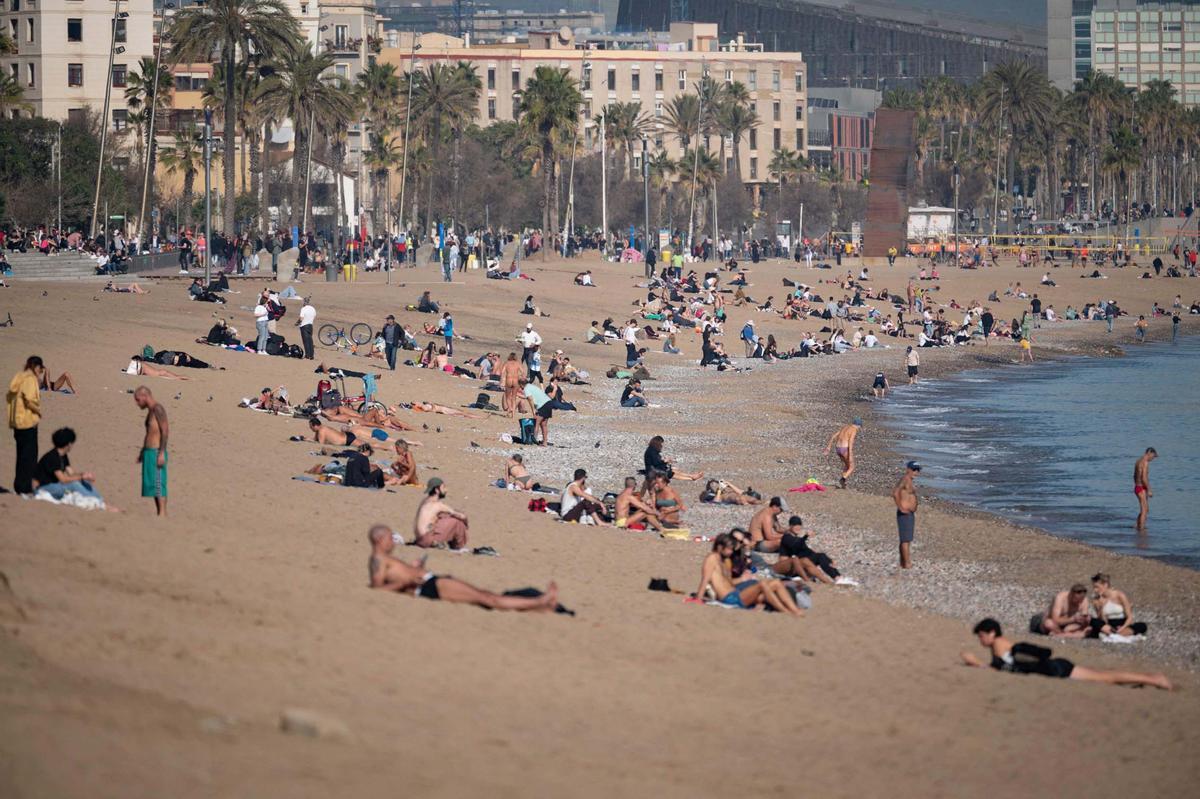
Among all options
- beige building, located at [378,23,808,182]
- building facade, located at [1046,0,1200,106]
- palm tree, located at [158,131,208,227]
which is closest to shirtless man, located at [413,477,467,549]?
palm tree, located at [158,131,208,227]

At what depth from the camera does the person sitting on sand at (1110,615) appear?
16.0 meters

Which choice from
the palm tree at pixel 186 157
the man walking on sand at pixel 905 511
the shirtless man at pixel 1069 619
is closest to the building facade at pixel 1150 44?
the palm tree at pixel 186 157

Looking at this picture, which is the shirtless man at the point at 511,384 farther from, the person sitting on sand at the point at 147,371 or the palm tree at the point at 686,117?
the palm tree at the point at 686,117

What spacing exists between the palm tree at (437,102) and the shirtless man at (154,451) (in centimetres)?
6877

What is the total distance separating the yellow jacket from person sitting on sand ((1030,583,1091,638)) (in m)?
9.81

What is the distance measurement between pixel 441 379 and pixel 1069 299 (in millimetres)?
43565

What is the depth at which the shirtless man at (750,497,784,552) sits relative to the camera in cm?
1884

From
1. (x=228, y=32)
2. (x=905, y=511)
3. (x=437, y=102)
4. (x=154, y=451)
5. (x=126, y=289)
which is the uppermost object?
(x=437, y=102)

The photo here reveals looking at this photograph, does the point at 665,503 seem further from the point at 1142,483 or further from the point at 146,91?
the point at 146,91

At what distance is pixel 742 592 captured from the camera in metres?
15.8

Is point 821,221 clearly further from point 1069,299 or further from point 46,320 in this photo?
point 46,320

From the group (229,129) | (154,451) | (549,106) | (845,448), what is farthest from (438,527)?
(549,106)

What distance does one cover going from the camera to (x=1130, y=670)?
14.8 m

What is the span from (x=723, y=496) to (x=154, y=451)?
9.28 m
